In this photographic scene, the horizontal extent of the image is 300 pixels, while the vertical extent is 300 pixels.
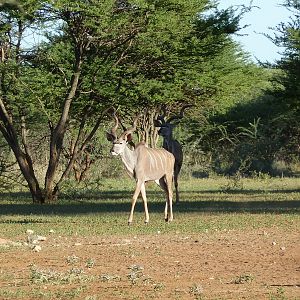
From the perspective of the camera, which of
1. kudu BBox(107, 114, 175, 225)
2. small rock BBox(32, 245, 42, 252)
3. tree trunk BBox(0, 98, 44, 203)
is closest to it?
small rock BBox(32, 245, 42, 252)

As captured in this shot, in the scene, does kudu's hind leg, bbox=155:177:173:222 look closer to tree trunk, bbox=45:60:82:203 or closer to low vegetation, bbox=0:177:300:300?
low vegetation, bbox=0:177:300:300

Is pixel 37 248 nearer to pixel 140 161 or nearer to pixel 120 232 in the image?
pixel 120 232

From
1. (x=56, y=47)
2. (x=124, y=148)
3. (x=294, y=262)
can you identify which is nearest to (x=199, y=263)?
(x=294, y=262)

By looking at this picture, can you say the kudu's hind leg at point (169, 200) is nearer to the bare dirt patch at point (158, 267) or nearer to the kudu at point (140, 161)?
the kudu at point (140, 161)

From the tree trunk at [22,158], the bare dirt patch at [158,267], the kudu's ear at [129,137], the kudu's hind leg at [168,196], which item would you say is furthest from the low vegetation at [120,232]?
the kudu's ear at [129,137]

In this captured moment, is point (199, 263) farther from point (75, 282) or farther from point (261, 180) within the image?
point (261, 180)

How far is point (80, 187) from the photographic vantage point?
3023cm

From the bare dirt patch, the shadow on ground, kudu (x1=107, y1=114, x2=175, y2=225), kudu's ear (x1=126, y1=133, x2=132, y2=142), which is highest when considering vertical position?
kudu's ear (x1=126, y1=133, x2=132, y2=142)

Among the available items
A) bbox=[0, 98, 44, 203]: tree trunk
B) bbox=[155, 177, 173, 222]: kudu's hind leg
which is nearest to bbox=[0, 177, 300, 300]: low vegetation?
bbox=[155, 177, 173, 222]: kudu's hind leg

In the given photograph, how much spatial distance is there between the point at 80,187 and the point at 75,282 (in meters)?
19.4

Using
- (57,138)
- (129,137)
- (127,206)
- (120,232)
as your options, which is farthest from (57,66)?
(120,232)

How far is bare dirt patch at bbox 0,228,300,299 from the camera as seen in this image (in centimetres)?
1009

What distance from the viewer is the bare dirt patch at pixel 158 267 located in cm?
1009

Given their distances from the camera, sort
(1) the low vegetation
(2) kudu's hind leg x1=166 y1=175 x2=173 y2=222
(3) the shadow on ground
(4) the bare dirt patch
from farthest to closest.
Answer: (3) the shadow on ground < (2) kudu's hind leg x1=166 y1=175 x2=173 y2=222 < (1) the low vegetation < (4) the bare dirt patch
